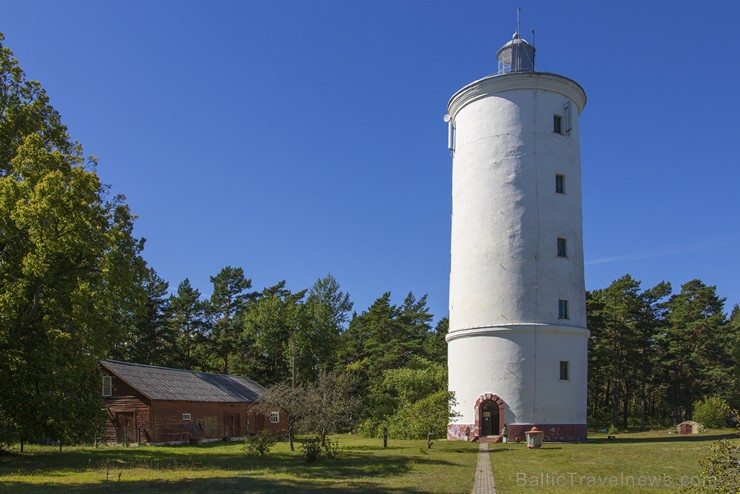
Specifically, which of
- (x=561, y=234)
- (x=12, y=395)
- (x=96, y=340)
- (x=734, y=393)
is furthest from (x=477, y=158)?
(x=734, y=393)

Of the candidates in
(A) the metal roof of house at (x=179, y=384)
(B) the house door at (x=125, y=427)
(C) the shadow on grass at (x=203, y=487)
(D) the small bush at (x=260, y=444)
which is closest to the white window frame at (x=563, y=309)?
(D) the small bush at (x=260, y=444)

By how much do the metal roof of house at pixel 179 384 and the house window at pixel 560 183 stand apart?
2379cm

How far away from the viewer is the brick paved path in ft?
46.9

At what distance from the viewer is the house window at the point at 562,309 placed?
104 feet

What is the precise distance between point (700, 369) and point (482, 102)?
120 feet

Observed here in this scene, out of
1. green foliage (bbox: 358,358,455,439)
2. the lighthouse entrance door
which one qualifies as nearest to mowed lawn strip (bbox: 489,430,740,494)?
the lighthouse entrance door

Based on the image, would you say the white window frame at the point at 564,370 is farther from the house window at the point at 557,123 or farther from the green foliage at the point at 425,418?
the house window at the point at 557,123

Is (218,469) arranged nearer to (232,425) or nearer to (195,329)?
(232,425)

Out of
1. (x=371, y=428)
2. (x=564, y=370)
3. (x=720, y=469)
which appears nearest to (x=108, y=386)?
(x=371, y=428)

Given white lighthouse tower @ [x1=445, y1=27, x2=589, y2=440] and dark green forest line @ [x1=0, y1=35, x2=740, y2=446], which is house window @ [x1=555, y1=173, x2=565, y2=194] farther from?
dark green forest line @ [x1=0, y1=35, x2=740, y2=446]

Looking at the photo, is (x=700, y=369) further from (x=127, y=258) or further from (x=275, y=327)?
(x=127, y=258)

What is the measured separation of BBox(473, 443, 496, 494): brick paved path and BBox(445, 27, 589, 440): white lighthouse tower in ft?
25.2

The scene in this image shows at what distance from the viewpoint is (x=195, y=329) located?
6247cm

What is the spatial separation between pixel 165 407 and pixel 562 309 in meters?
22.0
